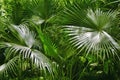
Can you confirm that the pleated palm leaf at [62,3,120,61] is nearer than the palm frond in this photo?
Yes

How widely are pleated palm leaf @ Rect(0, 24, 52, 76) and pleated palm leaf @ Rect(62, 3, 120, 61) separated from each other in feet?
1.35

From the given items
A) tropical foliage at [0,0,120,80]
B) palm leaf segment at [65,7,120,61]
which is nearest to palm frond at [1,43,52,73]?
tropical foliage at [0,0,120,80]

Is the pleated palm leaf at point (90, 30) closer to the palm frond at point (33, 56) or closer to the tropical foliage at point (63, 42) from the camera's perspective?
the tropical foliage at point (63, 42)

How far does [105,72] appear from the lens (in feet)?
13.9

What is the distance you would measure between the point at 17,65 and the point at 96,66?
45.1 inches

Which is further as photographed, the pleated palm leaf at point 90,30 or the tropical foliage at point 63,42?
the tropical foliage at point 63,42

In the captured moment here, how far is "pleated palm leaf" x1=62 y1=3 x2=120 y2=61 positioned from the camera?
3.29 metres

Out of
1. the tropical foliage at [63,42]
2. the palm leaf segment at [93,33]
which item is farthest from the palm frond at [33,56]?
the palm leaf segment at [93,33]

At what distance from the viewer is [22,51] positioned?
366 centimetres

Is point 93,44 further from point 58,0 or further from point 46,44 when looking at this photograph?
point 58,0

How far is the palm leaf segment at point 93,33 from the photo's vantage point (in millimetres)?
3289

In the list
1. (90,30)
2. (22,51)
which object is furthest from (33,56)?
(90,30)

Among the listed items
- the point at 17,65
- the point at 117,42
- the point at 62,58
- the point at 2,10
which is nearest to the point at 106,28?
the point at 117,42

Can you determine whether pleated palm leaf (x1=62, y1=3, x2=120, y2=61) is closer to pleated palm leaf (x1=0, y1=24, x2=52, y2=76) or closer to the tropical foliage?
the tropical foliage
